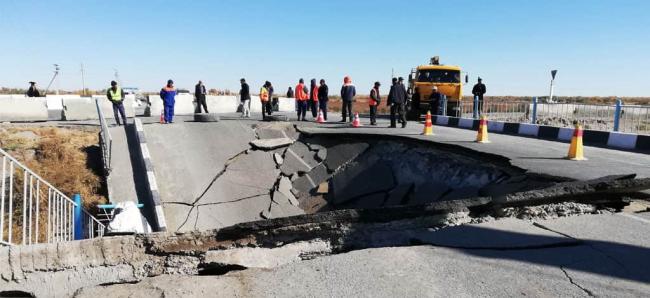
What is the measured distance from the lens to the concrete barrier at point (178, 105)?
23066mm

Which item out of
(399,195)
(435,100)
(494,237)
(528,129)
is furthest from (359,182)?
(435,100)

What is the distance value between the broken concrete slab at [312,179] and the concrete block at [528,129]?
7315 millimetres

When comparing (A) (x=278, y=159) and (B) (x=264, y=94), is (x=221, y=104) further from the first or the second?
(A) (x=278, y=159)

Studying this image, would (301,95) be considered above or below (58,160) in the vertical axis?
above

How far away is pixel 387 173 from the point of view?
33.0ft

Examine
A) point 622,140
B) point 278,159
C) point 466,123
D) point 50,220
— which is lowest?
point 50,220

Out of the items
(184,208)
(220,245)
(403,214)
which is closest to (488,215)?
(403,214)

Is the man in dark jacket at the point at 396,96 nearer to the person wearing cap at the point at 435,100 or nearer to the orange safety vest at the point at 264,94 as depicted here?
the orange safety vest at the point at 264,94

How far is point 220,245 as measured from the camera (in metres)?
3.23

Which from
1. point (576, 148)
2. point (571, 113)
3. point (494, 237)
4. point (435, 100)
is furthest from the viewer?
point (435, 100)

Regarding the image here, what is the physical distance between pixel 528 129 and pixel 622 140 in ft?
10.7

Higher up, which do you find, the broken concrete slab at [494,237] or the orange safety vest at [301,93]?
the orange safety vest at [301,93]

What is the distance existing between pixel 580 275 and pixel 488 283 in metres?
0.66

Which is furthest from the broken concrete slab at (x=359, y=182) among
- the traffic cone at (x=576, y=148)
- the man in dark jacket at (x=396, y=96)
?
the man in dark jacket at (x=396, y=96)
